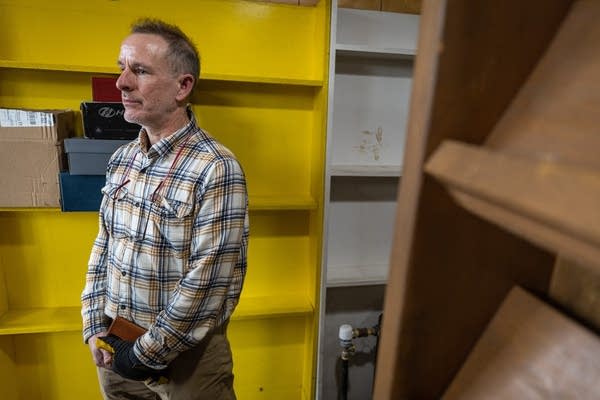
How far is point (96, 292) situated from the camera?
1386 millimetres

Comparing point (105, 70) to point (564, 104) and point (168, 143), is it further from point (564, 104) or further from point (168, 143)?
point (564, 104)


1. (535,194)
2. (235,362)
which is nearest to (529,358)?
(535,194)

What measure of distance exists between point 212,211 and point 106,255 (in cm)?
53

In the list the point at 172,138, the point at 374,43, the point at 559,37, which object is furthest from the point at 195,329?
the point at 374,43

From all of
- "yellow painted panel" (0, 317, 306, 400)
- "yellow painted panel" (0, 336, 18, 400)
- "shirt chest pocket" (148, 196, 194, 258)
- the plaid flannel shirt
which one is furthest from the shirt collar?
"yellow painted panel" (0, 336, 18, 400)

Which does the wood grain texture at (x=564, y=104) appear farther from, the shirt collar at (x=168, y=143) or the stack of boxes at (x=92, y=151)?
the stack of boxes at (x=92, y=151)

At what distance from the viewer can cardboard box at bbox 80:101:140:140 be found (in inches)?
58.1

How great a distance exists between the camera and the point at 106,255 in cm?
141

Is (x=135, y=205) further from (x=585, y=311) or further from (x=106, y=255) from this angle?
(x=585, y=311)

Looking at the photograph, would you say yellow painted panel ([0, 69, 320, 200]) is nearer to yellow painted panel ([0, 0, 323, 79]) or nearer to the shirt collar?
yellow painted panel ([0, 0, 323, 79])

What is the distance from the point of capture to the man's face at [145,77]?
1231mm

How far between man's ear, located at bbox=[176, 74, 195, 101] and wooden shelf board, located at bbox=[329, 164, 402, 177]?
0.63 metres

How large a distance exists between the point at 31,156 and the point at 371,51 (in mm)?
1367

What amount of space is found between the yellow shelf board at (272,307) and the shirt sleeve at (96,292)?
0.57 meters
